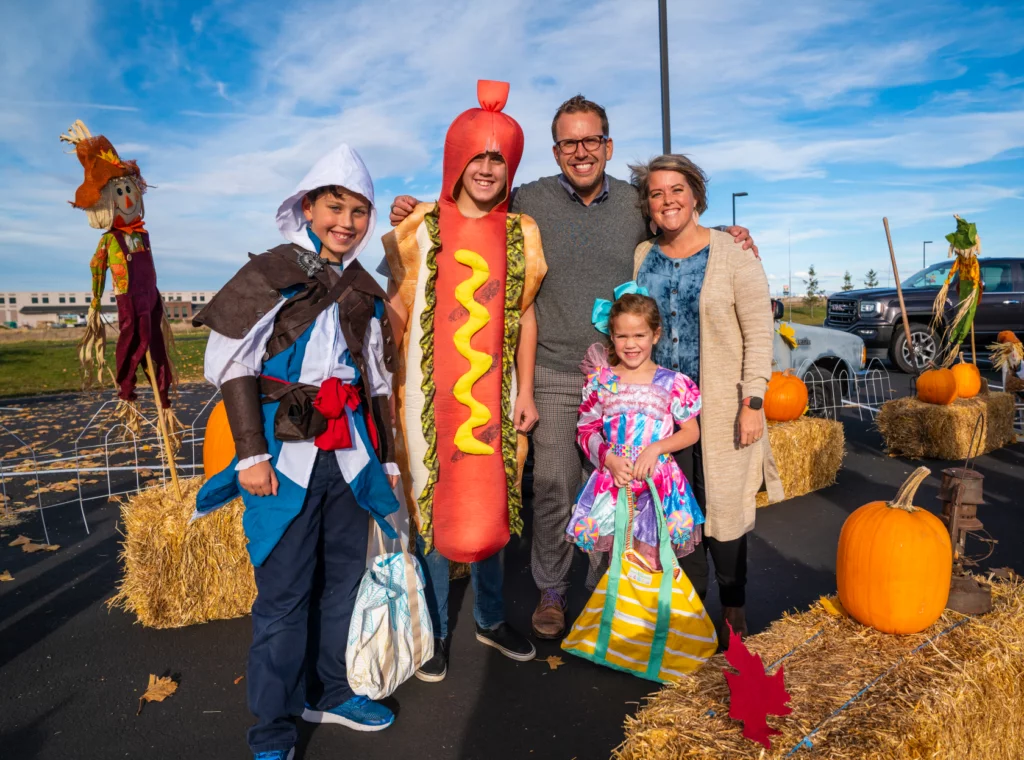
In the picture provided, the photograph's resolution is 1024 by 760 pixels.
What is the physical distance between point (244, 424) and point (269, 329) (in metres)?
0.35

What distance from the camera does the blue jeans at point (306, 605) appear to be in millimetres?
2441

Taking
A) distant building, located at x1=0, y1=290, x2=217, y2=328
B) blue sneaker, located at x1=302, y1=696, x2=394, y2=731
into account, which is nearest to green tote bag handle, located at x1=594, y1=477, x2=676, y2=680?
blue sneaker, located at x1=302, y1=696, x2=394, y2=731

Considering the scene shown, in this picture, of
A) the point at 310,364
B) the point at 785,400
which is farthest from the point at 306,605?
the point at 785,400

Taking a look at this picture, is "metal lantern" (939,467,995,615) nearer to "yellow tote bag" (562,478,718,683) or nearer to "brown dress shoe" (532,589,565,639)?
"yellow tote bag" (562,478,718,683)

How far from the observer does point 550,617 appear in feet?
11.2

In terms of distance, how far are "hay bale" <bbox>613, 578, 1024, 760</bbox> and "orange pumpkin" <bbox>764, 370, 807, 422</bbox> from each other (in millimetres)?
3936

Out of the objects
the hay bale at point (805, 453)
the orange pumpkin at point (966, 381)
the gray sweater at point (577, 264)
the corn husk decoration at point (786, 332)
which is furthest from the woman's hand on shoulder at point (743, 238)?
the orange pumpkin at point (966, 381)

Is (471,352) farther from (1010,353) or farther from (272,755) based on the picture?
(1010,353)

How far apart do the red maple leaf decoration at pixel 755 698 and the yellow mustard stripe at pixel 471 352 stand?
1.50 metres

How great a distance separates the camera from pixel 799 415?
6441mm

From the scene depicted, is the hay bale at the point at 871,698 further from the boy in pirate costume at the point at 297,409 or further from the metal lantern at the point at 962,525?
the boy in pirate costume at the point at 297,409

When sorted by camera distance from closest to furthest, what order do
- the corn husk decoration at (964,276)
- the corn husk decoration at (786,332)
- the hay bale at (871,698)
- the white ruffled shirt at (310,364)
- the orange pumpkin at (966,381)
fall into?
the hay bale at (871,698), the white ruffled shirt at (310,364), the corn husk decoration at (964,276), the orange pumpkin at (966,381), the corn husk decoration at (786,332)

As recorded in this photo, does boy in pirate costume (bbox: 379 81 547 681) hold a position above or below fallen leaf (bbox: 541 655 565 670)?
above

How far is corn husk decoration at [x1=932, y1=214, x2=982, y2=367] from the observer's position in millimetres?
6988
